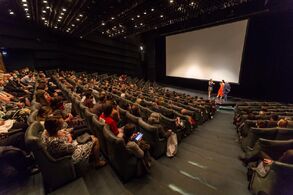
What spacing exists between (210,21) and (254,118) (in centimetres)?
809

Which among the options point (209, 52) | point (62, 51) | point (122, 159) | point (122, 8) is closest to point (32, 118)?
point (122, 159)

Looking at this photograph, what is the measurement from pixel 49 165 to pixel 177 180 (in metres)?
1.72

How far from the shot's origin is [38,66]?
42.3 ft

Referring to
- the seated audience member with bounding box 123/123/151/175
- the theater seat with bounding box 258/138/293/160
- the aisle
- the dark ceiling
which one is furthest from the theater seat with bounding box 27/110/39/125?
the dark ceiling

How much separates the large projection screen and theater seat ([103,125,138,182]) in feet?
32.4

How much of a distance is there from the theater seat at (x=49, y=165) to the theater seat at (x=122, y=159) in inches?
21.9

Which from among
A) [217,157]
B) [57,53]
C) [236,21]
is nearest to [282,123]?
[217,157]

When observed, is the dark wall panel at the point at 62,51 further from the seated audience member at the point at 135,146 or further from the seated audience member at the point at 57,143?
the seated audience member at the point at 135,146

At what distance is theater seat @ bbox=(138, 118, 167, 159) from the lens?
9.48 feet

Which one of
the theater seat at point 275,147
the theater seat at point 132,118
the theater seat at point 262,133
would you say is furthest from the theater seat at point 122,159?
the theater seat at point 262,133

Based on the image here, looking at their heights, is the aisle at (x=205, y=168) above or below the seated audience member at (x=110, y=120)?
below

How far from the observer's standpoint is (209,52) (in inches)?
438

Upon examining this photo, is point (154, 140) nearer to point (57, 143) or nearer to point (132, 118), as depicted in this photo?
point (132, 118)

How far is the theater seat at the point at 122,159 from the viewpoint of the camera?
7.03 feet
